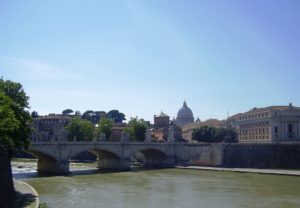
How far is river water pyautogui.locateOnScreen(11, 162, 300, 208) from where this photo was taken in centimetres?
2608

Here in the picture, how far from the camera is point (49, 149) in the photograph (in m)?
45.0

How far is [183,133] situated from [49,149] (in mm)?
80459

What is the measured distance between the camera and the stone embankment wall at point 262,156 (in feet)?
172

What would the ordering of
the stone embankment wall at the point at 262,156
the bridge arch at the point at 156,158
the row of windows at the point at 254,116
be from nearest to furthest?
the stone embankment wall at the point at 262,156 → the bridge arch at the point at 156,158 → the row of windows at the point at 254,116

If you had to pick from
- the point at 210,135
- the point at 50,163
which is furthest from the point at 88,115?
the point at 50,163

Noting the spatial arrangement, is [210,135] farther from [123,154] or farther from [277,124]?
[123,154]

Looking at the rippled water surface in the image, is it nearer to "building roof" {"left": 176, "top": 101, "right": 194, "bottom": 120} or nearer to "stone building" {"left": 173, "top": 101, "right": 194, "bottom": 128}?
"stone building" {"left": 173, "top": 101, "right": 194, "bottom": 128}

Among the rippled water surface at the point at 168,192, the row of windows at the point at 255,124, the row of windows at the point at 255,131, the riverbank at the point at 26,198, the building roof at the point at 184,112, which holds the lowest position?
the rippled water surface at the point at 168,192

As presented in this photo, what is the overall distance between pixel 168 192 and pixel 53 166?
19.3 metres

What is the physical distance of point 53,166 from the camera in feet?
153

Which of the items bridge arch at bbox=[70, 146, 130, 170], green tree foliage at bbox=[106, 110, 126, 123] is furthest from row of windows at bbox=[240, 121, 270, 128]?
green tree foliage at bbox=[106, 110, 126, 123]

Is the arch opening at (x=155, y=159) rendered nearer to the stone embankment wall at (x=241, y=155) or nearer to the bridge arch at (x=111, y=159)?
the stone embankment wall at (x=241, y=155)

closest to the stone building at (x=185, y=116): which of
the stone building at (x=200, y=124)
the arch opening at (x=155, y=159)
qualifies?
the stone building at (x=200, y=124)

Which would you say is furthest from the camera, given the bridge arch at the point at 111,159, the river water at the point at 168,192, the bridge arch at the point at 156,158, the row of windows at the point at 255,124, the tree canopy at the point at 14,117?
the row of windows at the point at 255,124
